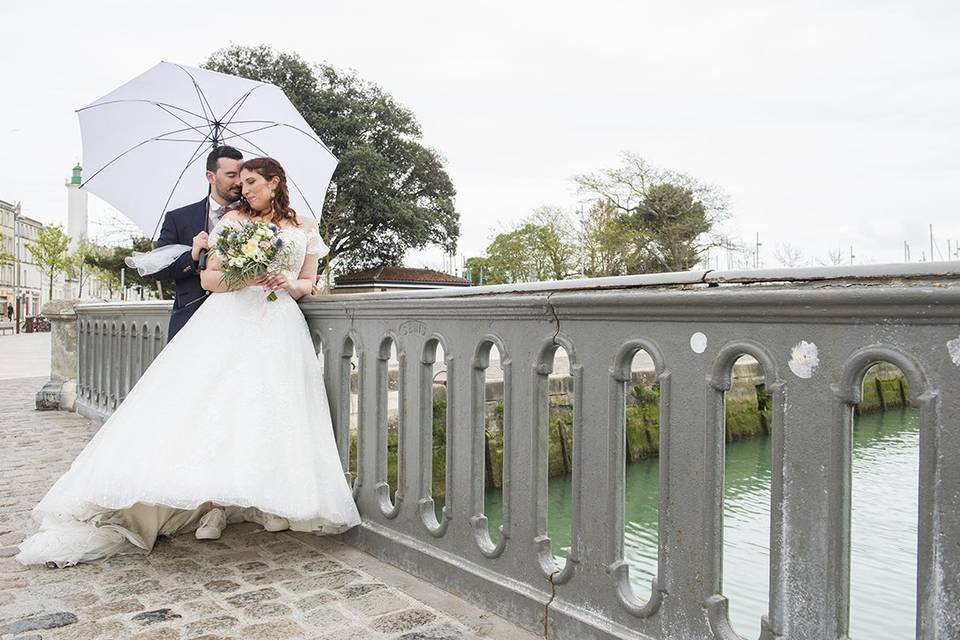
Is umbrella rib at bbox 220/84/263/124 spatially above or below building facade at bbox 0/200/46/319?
below

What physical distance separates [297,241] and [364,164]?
3244 cm

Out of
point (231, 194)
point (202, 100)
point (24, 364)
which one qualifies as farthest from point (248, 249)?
point (24, 364)

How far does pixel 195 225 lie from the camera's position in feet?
15.0

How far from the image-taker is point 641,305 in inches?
94.2

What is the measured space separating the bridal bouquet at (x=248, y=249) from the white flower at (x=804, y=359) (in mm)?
2677

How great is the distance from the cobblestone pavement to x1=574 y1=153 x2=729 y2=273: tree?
38065mm

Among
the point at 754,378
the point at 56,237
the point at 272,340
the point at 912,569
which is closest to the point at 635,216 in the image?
the point at 754,378

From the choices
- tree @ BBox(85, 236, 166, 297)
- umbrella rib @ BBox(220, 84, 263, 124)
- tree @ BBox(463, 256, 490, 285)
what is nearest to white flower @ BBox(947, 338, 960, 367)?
umbrella rib @ BBox(220, 84, 263, 124)

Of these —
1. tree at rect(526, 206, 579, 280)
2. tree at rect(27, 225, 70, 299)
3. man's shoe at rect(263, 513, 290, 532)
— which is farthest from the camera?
tree at rect(27, 225, 70, 299)

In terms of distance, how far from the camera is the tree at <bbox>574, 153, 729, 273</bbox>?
4244 cm

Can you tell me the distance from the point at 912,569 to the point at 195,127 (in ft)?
21.4

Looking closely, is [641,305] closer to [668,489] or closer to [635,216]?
[668,489]

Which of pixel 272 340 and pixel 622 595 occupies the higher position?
pixel 272 340

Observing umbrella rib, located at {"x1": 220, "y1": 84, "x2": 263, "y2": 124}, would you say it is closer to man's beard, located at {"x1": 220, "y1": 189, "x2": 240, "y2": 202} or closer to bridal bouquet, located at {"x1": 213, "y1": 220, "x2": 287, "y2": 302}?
man's beard, located at {"x1": 220, "y1": 189, "x2": 240, "y2": 202}
